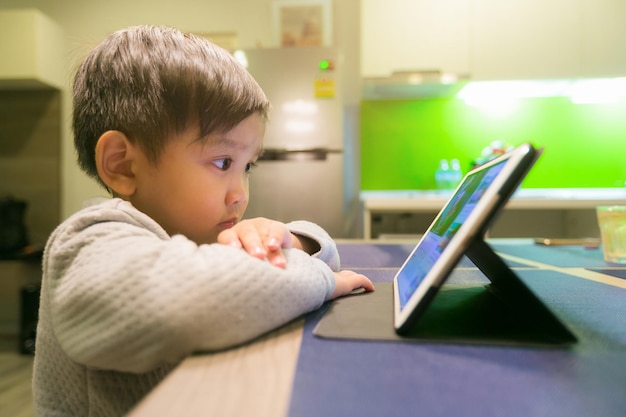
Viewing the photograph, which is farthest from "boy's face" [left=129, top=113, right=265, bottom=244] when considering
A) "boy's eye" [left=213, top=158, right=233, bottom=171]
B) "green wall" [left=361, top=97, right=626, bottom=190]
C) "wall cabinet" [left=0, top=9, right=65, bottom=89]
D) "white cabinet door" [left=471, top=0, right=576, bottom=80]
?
"wall cabinet" [left=0, top=9, right=65, bottom=89]

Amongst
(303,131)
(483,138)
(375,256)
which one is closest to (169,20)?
(303,131)

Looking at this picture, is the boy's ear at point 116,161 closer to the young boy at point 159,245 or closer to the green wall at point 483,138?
the young boy at point 159,245

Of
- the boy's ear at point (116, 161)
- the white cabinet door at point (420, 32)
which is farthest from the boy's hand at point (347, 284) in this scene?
the white cabinet door at point (420, 32)

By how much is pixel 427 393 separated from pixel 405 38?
247 cm

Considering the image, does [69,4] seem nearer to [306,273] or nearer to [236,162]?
[236,162]

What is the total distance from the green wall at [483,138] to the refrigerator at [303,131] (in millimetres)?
500

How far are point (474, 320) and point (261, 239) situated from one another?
0.24 meters

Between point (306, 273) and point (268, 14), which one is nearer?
point (306, 273)

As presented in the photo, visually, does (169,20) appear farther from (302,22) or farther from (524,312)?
(524,312)

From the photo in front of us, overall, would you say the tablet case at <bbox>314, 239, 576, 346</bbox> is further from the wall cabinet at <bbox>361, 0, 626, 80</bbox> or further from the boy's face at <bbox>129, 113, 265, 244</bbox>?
the wall cabinet at <bbox>361, 0, 626, 80</bbox>

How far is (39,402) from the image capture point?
46cm

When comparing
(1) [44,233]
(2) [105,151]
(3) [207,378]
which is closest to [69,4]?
(1) [44,233]

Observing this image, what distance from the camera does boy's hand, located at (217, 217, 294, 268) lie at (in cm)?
42

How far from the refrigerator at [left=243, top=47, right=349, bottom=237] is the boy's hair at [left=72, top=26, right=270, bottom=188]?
5.98 ft
